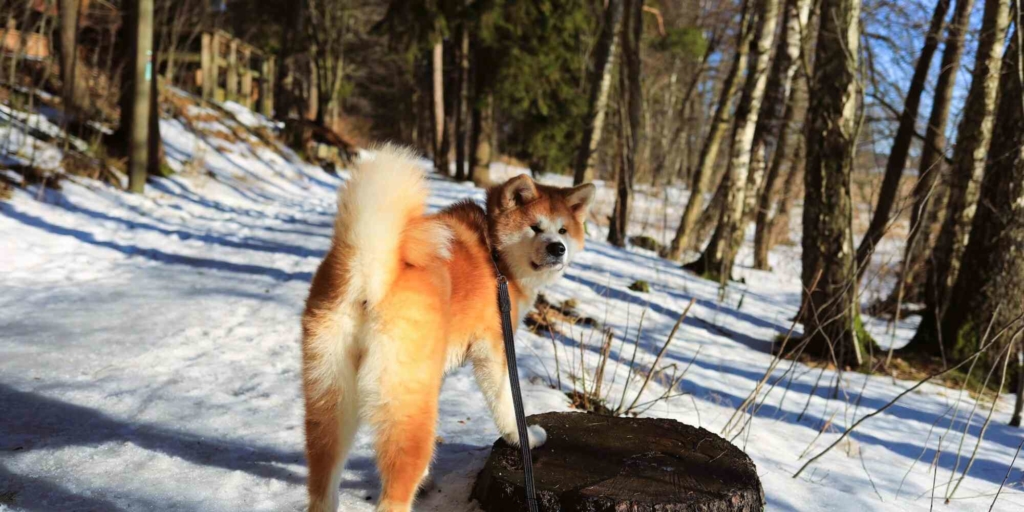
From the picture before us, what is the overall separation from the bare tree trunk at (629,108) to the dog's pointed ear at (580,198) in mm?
7865

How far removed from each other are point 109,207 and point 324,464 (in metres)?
8.39

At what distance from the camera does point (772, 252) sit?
16781 mm

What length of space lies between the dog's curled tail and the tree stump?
98 centimetres

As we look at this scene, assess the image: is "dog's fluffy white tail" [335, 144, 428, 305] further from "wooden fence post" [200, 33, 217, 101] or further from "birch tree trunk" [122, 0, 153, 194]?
"wooden fence post" [200, 33, 217, 101]

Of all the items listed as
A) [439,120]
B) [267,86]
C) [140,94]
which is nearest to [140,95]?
[140,94]

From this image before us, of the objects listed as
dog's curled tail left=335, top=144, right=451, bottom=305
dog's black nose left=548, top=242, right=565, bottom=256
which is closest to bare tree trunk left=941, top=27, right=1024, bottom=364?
dog's black nose left=548, top=242, right=565, bottom=256

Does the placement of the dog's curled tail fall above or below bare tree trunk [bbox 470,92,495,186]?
below

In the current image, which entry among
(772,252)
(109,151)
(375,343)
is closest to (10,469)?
→ (375,343)

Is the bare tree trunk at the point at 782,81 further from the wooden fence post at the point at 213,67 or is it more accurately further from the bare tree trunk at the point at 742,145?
the wooden fence post at the point at 213,67

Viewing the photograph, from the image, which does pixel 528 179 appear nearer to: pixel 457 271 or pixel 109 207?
pixel 457 271

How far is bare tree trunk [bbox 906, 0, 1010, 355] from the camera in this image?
680 cm

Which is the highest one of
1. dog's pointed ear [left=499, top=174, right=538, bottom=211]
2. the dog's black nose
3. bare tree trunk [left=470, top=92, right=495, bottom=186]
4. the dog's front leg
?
bare tree trunk [left=470, top=92, right=495, bottom=186]

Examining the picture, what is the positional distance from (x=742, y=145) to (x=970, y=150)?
3.44 meters

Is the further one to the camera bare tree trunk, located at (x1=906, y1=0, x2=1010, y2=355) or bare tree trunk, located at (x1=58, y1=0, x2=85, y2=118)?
bare tree trunk, located at (x1=58, y1=0, x2=85, y2=118)
